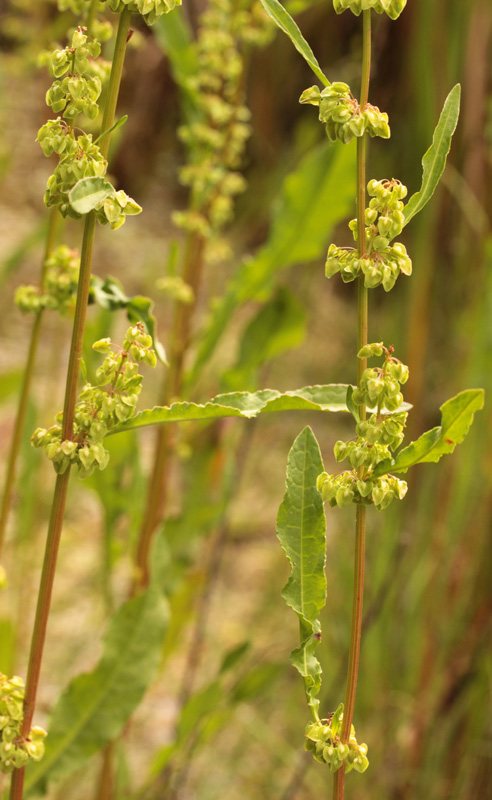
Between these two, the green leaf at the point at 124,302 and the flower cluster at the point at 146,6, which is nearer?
the flower cluster at the point at 146,6

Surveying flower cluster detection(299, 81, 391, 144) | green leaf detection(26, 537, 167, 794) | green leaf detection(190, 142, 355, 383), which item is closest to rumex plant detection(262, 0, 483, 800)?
flower cluster detection(299, 81, 391, 144)

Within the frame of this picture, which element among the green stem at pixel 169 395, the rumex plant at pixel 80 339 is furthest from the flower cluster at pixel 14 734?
the green stem at pixel 169 395

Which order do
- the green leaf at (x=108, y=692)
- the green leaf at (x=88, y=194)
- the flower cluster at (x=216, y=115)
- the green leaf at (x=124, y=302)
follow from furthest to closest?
the flower cluster at (x=216, y=115) < the green leaf at (x=108, y=692) < the green leaf at (x=124, y=302) < the green leaf at (x=88, y=194)

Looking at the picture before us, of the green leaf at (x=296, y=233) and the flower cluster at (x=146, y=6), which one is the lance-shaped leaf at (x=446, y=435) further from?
the green leaf at (x=296, y=233)

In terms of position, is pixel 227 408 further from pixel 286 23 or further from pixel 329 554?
pixel 329 554

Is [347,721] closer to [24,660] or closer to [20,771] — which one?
[20,771]

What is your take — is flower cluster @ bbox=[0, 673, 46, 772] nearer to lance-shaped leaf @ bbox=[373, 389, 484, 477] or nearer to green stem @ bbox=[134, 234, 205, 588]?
lance-shaped leaf @ bbox=[373, 389, 484, 477]

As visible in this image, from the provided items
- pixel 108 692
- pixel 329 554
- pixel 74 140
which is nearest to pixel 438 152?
pixel 74 140
